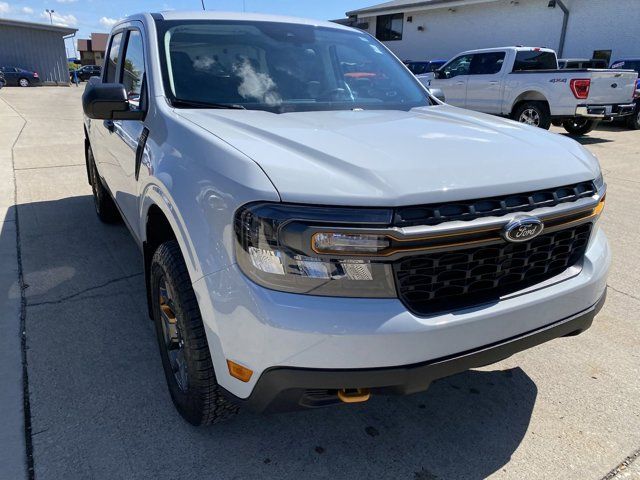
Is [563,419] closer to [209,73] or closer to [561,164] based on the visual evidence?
[561,164]

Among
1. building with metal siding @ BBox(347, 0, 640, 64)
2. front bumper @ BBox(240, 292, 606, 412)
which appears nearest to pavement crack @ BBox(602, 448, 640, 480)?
front bumper @ BBox(240, 292, 606, 412)

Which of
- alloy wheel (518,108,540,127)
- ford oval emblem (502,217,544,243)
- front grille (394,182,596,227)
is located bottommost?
alloy wheel (518,108,540,127)

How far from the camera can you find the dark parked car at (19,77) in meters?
34.8

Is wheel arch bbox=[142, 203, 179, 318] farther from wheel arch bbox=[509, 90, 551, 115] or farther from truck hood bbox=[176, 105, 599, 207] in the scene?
wheel arch bbox=[509, 90, 551, 115]

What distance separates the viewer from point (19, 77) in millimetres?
35312

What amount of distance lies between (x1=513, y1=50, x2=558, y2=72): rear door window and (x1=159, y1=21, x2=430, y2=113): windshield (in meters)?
9.74

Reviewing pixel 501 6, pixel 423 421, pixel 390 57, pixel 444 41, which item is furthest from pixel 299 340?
pixel 444 41

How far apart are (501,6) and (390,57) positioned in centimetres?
2248

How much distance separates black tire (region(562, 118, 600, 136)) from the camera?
12.2 metres

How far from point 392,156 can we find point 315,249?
0.52 m

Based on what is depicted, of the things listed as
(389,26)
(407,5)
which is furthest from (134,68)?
(389,26)

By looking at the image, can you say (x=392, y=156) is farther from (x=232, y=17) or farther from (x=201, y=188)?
(x=232, y=17)

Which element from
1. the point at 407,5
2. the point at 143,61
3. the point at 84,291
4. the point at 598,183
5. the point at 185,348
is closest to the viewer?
the point at 185,348

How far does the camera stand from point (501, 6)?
2303 centimetres
